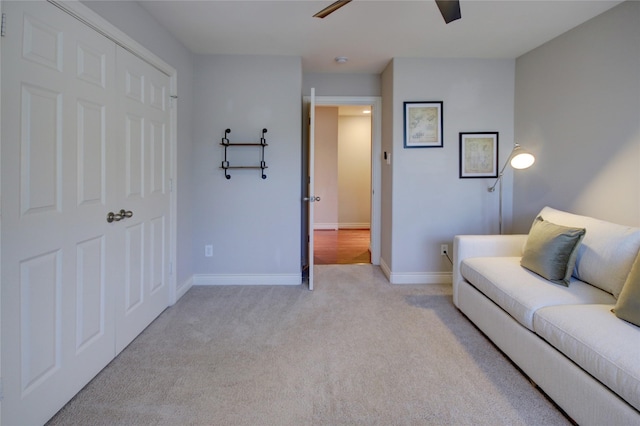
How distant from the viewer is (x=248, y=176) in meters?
3.67

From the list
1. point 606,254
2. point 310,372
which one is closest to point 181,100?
point 310,372

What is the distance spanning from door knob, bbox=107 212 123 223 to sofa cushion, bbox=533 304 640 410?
249 cm

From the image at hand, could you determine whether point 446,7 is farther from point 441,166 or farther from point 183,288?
point 183,288

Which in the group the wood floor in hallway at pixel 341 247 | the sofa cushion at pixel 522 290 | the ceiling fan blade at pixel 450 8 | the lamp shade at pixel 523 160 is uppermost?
the ceiling fan blade at pixel 450 8

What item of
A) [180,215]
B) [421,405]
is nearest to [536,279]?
[421,405]

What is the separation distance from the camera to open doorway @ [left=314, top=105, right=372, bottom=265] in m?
7.41

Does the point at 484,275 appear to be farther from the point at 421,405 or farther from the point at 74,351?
the point at 74,351

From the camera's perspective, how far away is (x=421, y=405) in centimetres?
178

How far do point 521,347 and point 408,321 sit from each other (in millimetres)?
933

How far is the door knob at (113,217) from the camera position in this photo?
2.12 meters

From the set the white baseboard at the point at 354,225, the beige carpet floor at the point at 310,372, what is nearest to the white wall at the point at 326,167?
the white baseboard at the point at 354,225

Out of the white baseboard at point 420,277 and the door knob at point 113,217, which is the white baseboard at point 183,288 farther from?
the white baseboard at point 420,277

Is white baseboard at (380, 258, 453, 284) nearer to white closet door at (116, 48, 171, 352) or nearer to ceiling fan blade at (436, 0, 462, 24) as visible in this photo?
white closet door at (116, 48, 171, 352)

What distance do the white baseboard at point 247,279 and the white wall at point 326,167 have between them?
382cm
